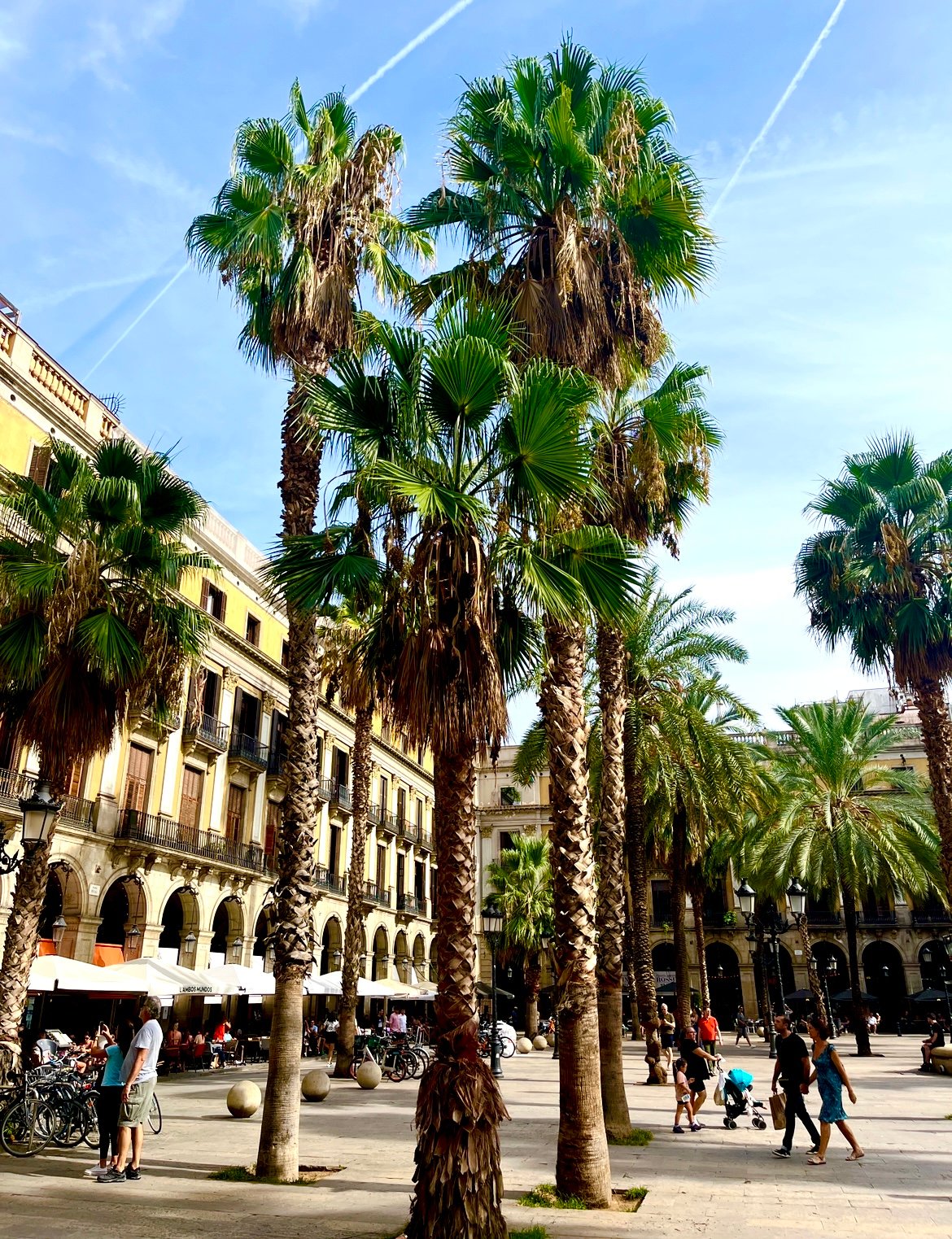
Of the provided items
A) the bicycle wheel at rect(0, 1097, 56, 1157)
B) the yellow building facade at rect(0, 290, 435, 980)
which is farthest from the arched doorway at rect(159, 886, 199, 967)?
the bicycle wheel at rect(0, 1097, 56, 1157)

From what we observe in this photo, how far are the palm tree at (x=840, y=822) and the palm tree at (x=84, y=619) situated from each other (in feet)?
70.0

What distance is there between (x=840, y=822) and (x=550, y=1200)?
2340 centimetres

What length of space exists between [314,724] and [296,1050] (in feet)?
11.4

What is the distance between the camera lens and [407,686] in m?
7.75

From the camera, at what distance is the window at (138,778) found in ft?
84.9

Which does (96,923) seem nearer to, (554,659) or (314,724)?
(314,724)

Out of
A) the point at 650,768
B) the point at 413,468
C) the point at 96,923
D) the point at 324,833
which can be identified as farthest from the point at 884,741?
the point at 413,468

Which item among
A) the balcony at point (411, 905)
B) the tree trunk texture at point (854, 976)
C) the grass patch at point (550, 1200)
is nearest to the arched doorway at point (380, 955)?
the balcony at point (411, 905)

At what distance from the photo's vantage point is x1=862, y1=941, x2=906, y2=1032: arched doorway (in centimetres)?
4922

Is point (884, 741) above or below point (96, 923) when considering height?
above

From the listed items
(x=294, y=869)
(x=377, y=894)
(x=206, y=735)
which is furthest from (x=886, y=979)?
(x=294, y=869)

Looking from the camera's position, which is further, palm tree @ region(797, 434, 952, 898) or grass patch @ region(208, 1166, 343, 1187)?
palm tree @ region(797, 434, 952, 898)

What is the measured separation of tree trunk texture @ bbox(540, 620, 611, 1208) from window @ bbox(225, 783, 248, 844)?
2378 cm

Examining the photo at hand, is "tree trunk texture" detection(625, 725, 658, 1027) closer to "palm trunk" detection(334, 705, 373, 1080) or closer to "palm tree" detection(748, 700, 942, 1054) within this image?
"palm tree" detection(748, 700, 942, 1054)
